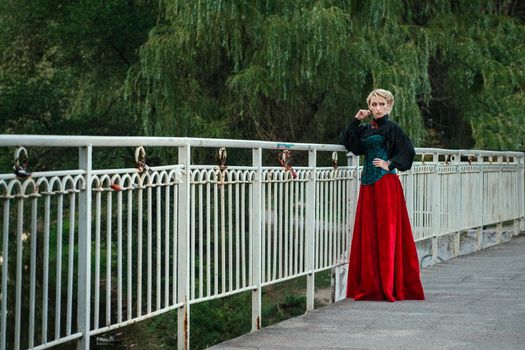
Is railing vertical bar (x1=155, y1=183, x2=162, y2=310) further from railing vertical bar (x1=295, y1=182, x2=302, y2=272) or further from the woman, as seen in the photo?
the woman

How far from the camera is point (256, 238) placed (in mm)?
8125

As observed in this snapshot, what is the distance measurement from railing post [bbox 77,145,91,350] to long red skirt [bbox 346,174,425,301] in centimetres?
408

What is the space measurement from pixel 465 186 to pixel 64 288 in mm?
9744

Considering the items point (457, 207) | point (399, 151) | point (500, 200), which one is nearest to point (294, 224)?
point (399, 151)

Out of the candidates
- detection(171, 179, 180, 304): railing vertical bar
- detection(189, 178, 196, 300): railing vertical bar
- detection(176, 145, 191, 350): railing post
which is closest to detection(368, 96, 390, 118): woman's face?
detection(189, 178, 196, 300): railing vertical bar

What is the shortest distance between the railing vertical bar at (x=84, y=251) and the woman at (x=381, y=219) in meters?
4.06

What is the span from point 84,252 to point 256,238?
8.23 feet

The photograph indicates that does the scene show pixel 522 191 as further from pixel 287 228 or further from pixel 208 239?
pixel 208 239

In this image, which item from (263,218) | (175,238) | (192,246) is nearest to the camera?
(175,238)

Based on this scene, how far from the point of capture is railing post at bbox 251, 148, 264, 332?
26.4ft

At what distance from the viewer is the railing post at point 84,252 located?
18.7ft

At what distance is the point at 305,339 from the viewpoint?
24.1ft

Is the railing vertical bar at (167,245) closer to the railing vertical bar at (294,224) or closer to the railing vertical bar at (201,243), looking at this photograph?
the railing vertical bar at (201,243)

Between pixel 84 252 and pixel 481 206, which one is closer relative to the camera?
pixel 84 252
